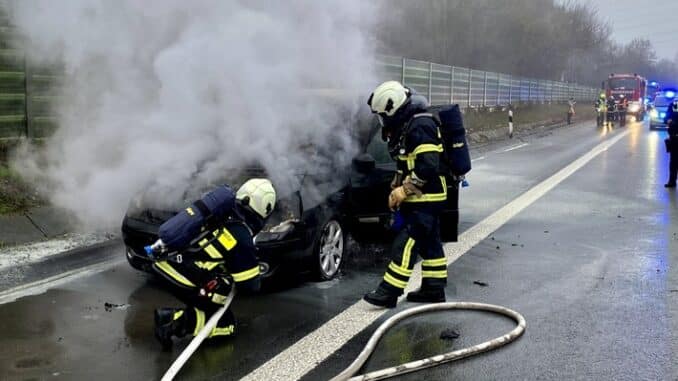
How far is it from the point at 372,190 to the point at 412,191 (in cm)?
149

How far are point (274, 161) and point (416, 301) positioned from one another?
1751 millimetres

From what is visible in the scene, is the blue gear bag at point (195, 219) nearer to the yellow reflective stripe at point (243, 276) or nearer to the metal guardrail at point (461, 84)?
the yellow reflective stripe at point (243, 276)

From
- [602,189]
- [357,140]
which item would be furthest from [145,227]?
[602,189]

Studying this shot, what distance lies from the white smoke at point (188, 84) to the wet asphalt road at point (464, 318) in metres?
1.08

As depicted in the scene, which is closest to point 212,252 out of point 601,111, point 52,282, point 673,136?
point 52,282

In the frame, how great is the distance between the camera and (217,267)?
4.24m

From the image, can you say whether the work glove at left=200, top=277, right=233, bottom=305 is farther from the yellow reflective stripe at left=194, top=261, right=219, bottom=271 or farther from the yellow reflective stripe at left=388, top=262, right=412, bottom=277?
the yellow reflective stripe at left=388, top=262, right=412, bottom=277

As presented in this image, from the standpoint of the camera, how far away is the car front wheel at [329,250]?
579 cm

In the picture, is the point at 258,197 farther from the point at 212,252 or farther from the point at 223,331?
the point at 223,331

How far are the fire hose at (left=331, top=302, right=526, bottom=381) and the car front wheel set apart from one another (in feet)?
3.60

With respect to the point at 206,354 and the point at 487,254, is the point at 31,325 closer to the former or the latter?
the point at 206,354

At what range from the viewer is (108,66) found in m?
7.68

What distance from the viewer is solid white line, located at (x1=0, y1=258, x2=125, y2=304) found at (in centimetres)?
547

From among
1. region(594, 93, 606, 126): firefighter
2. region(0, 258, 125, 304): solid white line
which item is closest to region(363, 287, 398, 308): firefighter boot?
region(0, 258, 125, 304): solid white line
